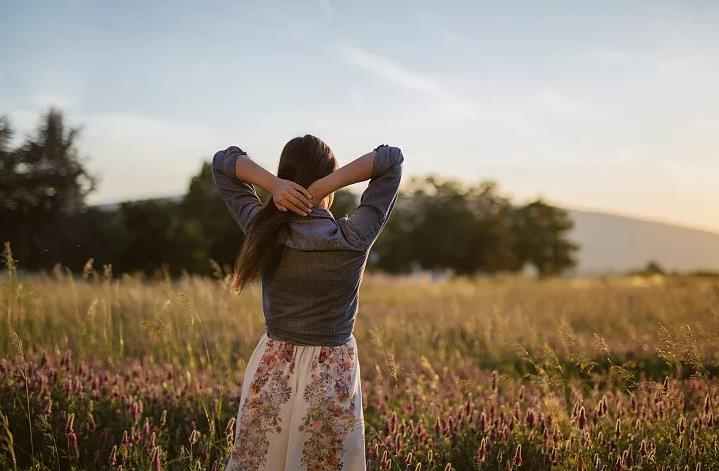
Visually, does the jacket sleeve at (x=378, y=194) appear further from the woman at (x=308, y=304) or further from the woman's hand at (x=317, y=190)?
the woman's hand at (x=317, y=190)

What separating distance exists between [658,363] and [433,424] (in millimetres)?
4982

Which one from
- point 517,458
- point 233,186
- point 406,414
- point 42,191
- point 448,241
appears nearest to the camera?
point 233,186

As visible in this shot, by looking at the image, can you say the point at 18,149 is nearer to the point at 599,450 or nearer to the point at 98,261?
the point at 98,261

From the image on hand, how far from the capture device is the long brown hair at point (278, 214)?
295cm

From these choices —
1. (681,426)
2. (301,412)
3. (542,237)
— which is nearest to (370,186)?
(301,412)

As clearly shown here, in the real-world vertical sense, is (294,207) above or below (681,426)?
above

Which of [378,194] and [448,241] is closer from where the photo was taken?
[378,194]

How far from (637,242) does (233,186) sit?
158 m

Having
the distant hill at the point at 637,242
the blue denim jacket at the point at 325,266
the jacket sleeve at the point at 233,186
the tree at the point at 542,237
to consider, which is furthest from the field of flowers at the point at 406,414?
the distant hill at the point at 637,242

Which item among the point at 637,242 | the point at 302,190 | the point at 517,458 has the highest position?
the point at 302,190

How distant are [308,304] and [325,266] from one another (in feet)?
0.63

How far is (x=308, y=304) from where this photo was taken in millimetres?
3023

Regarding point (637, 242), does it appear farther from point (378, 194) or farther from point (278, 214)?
point (278, 214)

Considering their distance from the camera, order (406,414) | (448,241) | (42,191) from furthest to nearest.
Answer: (448,241), (42,191), (406,414)
